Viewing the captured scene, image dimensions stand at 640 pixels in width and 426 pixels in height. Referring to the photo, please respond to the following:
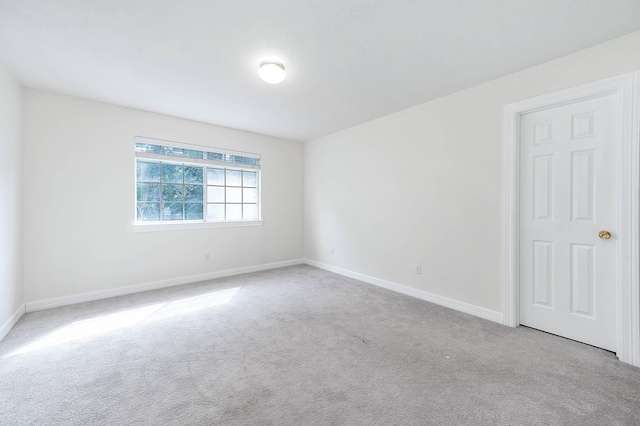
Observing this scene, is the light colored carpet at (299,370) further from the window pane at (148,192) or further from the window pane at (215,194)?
the window pane at (215,194)

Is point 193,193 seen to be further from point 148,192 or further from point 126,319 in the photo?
point 126,319

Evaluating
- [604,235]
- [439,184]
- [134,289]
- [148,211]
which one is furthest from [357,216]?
[134,289]

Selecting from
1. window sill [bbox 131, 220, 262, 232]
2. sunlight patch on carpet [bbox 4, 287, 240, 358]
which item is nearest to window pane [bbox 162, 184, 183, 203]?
window sill [bbox 131, 220, 262, 232]

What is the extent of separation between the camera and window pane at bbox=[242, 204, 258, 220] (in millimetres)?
5008

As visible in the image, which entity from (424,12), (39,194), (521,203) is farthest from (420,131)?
(39,194)

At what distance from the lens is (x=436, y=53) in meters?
2.36

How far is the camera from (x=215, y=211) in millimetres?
4645

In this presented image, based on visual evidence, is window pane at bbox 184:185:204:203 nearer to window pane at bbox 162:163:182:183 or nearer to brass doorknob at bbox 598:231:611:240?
window pane at bbox 162:163:182:183

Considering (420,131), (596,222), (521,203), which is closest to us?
(596,222)

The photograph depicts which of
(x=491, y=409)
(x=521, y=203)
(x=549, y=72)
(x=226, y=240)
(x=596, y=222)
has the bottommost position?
(x=491, y=409)

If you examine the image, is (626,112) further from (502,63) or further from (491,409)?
(491,409)

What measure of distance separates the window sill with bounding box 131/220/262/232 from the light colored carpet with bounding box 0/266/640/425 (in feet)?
3.68

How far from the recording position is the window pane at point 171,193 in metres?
4.14

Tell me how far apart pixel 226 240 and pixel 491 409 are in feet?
13.4
